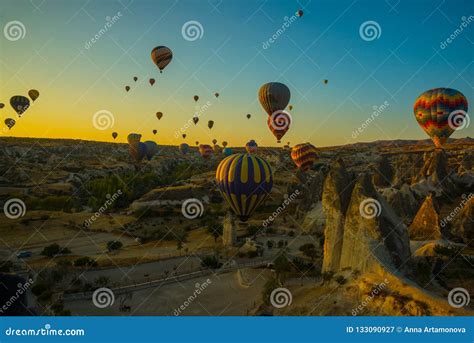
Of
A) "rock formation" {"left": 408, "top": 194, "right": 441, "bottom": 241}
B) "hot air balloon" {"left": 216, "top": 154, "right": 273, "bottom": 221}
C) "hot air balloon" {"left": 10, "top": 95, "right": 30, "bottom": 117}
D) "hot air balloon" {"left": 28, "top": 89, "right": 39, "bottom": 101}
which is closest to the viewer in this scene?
"hot air balloon" {"left": 216, "top": 154, "right": 273, "bottom": 221}

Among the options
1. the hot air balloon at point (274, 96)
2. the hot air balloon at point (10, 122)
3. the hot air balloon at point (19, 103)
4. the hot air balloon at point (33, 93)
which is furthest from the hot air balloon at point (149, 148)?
the hot air balloon at point (274, 96)

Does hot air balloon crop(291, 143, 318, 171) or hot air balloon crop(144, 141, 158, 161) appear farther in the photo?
hot air balloon crop(144, 141, 158, 161)

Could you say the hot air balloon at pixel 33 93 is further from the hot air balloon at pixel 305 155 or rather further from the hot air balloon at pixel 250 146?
the hot air balloon at pixel 250 146

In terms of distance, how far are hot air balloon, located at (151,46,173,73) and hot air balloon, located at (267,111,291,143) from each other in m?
9.64

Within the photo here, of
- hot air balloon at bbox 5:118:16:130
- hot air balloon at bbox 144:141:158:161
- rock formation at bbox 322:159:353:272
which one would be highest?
rock formation at bbox 322:159:353:272

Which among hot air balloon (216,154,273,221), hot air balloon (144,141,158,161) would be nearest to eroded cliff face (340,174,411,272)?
hot air balloon (216,154,273,221)

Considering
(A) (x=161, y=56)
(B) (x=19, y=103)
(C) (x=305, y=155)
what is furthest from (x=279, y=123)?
(B) (x=19, y=103)

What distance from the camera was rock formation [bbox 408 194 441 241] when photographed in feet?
69.4

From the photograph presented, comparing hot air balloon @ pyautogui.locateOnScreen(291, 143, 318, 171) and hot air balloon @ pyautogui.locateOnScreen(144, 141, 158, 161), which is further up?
hot air balloon @ pyautogui.locateOnScreen(291, 143, 318, 171)

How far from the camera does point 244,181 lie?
17234mm

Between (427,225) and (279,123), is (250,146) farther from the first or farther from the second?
(427,225)

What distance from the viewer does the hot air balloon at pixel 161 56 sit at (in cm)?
2995

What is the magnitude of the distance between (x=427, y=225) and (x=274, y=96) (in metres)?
14.0

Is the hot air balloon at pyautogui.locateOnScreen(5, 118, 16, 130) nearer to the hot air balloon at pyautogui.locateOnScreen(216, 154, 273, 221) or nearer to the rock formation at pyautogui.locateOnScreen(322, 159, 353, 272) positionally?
the hot air balloon at pyautogui.locateOnScreen(216, 154, 273, 221)
